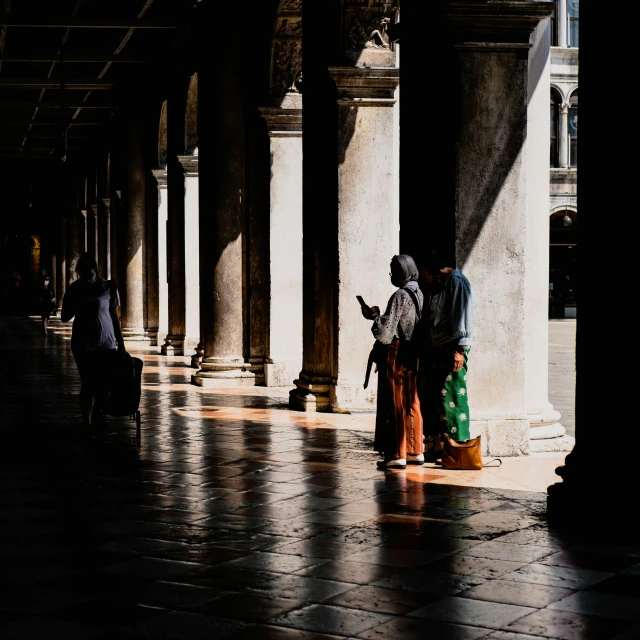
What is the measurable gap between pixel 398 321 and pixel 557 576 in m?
3.50

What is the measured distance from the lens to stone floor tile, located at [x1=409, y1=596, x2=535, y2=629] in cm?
470

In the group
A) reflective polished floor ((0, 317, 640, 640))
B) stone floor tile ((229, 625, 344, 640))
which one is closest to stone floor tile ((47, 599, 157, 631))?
reflective polished floor ((0, 317, 640, 640))

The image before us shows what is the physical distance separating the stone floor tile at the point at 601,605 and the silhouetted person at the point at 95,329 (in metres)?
5.94

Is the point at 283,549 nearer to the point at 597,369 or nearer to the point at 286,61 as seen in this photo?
the point at 597,369

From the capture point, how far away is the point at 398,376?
8688mm

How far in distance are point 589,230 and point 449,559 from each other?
2000mm

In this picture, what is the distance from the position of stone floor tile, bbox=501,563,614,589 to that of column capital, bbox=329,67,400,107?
7.20 meters

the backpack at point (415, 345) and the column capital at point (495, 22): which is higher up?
the column capital at point (495, 22)

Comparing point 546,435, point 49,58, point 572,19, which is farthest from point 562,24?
point 546,435

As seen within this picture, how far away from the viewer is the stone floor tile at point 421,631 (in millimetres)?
4484

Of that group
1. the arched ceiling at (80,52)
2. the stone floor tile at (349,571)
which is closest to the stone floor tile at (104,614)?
the stone floor tile at (349,571)

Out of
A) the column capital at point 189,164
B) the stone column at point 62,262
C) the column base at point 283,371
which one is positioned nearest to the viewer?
the column base at point 283,371

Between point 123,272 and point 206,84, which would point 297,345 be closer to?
point 206,84

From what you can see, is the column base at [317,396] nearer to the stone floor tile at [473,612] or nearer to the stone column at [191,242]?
the stone floor tile at [473,612]
